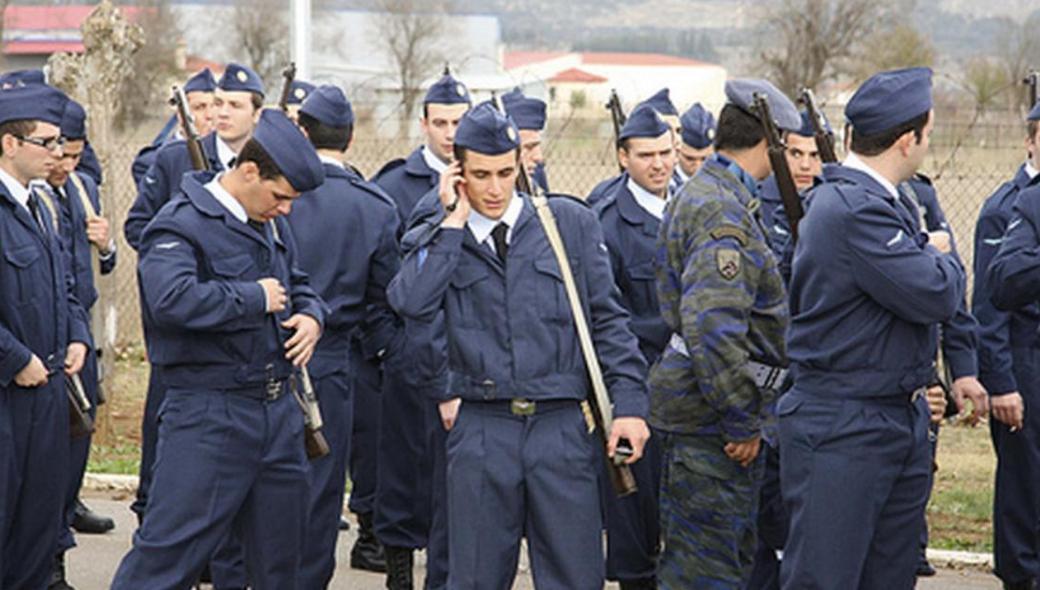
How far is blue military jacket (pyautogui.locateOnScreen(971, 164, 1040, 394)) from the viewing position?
7.86 metres

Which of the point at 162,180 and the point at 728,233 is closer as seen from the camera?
the point at 728,233

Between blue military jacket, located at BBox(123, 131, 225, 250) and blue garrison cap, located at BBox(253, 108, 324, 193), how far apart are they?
7.87 feet

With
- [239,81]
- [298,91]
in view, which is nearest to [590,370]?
[239,81]

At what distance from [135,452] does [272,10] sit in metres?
71.1

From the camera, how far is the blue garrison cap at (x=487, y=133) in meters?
6.05

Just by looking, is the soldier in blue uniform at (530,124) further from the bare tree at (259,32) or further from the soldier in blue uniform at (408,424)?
the bare tree at (259,32)

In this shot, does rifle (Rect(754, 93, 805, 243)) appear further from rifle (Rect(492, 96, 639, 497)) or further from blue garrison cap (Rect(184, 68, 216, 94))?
blue garrison cap (Rect(184, 68, 216, 94))

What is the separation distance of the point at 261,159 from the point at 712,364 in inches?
69.2

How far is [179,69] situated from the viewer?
51625 mm

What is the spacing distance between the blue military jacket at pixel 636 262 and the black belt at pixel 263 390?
2070 mm

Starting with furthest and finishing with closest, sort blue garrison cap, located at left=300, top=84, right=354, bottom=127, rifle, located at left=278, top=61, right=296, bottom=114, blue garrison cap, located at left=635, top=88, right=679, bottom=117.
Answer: rifle, located at left=278, top=61, right=296, bottom=114, blue garrison cap, located at left=635, top=88, right=679, bottom=117, blue garrison cap, located at left=300, top=84, right=354, bottom=127

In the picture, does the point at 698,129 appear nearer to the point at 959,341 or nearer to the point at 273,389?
the point at 959,341

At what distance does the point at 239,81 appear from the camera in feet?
29.3

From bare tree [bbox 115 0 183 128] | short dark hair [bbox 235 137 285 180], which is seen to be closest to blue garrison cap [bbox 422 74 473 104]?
short dark hair [bbox 235 137 285 180]
